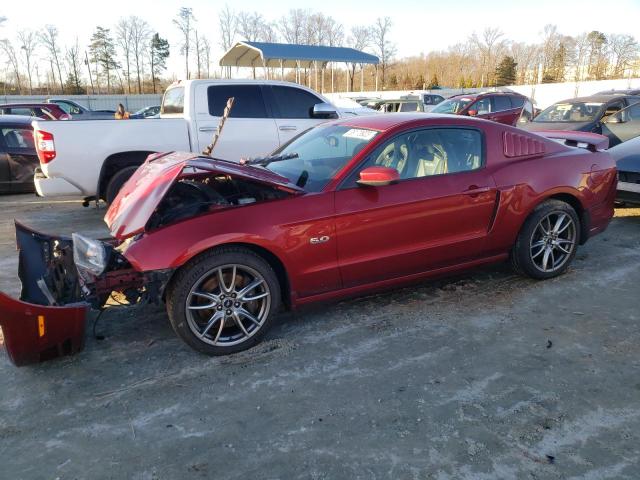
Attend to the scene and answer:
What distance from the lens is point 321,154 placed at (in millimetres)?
4141

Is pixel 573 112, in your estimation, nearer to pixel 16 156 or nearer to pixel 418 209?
pixel 418 209

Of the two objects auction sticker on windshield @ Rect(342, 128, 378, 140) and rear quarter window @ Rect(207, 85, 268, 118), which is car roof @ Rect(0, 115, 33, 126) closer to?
rear quarter window @ Rect(207, 85, 268, 118)

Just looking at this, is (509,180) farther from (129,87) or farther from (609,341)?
(129,87)

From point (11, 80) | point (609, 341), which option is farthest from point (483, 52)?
point (609, 341)

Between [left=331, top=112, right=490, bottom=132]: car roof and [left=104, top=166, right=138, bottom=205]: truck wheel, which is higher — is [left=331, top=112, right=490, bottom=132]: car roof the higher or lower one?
the higher one

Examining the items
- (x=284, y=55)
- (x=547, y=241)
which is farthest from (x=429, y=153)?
(x=284, y=55)

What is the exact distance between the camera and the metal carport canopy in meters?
25.2

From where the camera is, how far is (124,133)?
6.46 metres

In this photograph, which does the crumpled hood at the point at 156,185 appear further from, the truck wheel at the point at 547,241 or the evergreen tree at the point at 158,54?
the evergreen tree at the point at 158,54

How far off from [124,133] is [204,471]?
5227 millimetres

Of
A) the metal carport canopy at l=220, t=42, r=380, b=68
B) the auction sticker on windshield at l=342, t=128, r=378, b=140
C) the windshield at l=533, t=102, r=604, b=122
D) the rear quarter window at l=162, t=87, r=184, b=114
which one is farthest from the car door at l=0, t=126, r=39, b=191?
the metal carport canopy at l=220, t=42, r=380, b=68

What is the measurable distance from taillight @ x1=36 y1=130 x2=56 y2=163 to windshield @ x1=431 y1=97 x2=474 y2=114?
12.0 meters

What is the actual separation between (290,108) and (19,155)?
502cm

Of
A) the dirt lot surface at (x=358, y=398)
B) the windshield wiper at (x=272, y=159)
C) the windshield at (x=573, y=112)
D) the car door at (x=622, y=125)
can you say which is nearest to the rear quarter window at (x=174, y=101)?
the windshield wiper at (x=272, y=159)
